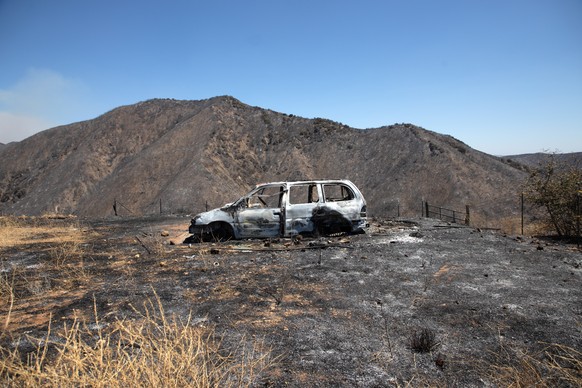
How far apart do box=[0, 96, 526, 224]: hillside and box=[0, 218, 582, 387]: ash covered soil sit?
25214 millimetres

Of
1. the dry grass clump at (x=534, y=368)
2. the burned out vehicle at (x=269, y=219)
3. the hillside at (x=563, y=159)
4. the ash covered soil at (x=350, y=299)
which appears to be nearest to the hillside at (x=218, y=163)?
the hillside at (x=563, y=159)

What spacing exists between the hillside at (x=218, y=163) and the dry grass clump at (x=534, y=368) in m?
30.4

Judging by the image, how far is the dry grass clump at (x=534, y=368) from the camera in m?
3.13

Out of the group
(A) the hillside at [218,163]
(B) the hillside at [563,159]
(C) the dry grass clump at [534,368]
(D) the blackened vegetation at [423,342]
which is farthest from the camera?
(A) the hillside at [218,163]

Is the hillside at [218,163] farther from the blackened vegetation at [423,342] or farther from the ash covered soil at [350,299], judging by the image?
the blackened vegetation at [423,342]

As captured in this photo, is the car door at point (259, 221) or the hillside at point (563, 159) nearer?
the car door at point (259, 221)

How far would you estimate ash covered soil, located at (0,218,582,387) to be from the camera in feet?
12.3

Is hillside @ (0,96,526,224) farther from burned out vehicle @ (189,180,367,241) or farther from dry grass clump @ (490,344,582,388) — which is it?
dry grass clump @ (490,344,582,388)

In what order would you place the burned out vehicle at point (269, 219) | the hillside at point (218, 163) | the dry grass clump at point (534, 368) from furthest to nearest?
the hillside at point (218, 163) < the burned out vehicle at point (269, 219) < the dry grass clump at point (534, 368)

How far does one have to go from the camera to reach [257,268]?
719 cm

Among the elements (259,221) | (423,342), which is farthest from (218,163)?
(423,342)

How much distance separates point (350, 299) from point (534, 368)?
2.59 m

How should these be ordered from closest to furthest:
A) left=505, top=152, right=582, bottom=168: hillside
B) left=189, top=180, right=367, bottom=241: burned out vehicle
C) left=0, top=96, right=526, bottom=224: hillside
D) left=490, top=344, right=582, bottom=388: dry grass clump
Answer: left=490, top=344, right=582, bottom=388: dry grass clump, left=189, top=180, right=367, bottom=241: burned out vehicle, left=505, top=152, right=582, bottom=168: hillside, left=0, top=96, right=526, bottom=224: hillside

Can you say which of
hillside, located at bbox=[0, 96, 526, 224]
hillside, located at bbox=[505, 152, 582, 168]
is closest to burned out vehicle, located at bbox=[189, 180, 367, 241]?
hillside, located at bbox=[505, 152, 582, 168]
